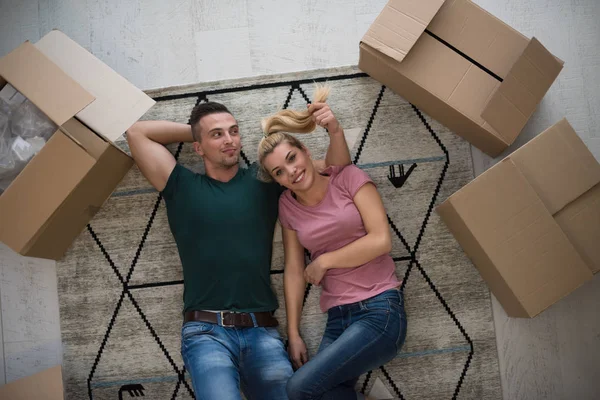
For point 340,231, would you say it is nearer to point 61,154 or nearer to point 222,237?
point 222,237

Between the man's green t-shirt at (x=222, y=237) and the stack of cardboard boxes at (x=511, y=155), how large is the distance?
780 mm

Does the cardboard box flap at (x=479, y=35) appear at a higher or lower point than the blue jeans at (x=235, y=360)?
higher

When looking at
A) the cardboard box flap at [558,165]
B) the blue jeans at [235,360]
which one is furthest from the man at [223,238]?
the cardboard box flap at [558,165]

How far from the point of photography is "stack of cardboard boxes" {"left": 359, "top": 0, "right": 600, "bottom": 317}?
73.1 inches

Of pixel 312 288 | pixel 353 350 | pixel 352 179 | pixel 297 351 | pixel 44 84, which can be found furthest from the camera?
pixel 312 288

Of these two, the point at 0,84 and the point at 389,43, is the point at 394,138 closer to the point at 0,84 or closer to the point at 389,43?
the point at 389,43

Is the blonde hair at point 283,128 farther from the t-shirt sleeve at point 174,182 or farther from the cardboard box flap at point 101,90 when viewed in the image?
the cardboard box flap at point 101,90

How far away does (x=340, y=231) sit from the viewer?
198cm

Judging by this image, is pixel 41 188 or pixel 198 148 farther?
pixel 198 148

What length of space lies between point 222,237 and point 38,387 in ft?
3.20

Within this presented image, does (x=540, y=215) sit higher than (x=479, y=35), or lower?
lower

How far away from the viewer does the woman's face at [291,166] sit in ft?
6.20

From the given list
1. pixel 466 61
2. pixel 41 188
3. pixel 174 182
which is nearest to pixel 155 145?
pixel 174 182

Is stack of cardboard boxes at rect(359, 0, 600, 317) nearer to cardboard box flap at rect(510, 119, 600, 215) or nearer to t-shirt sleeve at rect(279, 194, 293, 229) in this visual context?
cardboard box flap at rect(510, 119, 600, 215)
